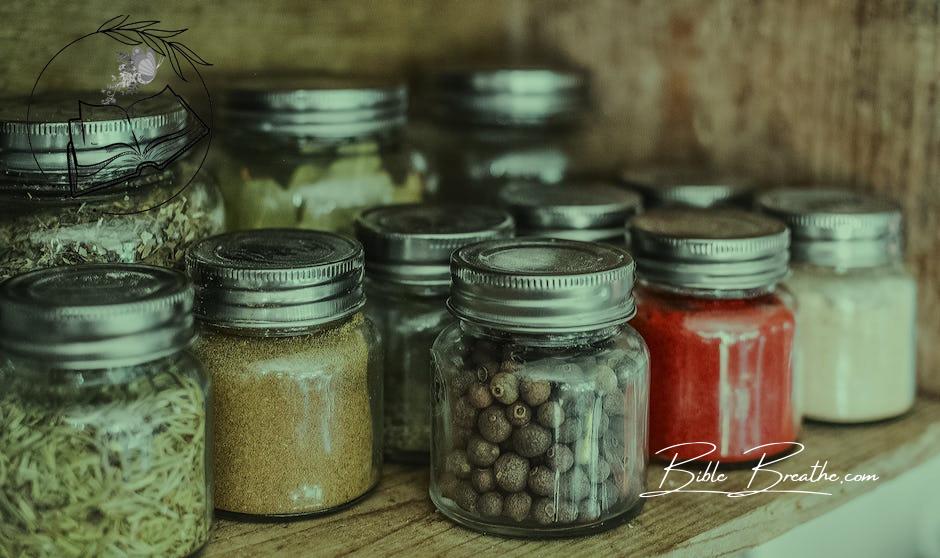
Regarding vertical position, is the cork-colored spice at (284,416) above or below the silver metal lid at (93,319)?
below

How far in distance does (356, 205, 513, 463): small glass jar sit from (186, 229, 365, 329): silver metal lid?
0.28 ft

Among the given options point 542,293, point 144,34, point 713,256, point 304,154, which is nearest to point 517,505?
point 542,293

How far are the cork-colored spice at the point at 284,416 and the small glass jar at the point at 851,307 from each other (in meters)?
0.49

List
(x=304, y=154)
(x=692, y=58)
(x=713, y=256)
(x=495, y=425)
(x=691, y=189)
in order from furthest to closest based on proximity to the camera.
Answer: (x=692, y=58)
(x=691, y=189)
(x=304, y=154)
(x=713, y=256)
(x=495, y=425)

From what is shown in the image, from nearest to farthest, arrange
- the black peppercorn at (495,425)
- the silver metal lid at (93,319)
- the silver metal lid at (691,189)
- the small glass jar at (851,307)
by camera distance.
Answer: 1. the silver metal lid at (93,319)
2. the black peppercorn at (495,425)
3. the small glass jar at (851,307)
4. the silver metal lid at (691,189)

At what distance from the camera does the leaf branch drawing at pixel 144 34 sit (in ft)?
3.31

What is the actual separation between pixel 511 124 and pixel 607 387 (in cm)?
54

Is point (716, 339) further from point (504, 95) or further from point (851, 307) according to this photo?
point (504, 95)

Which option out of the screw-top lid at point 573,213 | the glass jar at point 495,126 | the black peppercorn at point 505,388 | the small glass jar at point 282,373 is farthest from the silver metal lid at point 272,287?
the glass jar at point 495,126

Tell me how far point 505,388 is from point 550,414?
0.13ft

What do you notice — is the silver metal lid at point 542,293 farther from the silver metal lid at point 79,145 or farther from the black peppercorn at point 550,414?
the silver metal lid at point 79,145

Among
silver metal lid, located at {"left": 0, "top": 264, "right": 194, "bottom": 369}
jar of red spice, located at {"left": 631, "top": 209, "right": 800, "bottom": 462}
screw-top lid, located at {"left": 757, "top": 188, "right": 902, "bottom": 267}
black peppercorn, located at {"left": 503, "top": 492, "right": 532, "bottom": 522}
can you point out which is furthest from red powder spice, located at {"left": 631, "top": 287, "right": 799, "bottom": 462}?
silver metal lid, located at {"left": 0, "top": 264, "right": 194, "bottom": 369}

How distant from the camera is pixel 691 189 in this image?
1236mm

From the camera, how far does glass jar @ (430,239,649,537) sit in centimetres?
84
